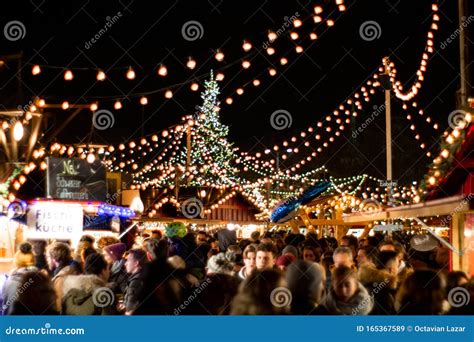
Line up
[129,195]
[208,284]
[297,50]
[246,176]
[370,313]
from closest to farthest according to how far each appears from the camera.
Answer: [370,313] < [208,284] < [297,50] < [129,195] < [246,176]

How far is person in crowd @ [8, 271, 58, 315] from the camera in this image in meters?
5.61

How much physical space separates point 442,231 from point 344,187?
48.4ft

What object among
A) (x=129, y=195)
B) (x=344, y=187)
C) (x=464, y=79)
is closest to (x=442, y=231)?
(x=344, y=187)

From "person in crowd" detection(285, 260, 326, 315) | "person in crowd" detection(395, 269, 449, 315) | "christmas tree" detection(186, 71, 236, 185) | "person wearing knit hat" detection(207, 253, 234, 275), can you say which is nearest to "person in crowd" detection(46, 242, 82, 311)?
"person wearing knit hat" detection(207, 253, 234, 275)

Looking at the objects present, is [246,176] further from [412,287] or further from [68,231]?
[412,287]

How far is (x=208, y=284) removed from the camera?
6.55 meters

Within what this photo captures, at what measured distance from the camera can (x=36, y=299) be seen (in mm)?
5637

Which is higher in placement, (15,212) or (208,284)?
(15,212)

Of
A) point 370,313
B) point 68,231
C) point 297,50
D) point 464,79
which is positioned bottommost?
point 370,313

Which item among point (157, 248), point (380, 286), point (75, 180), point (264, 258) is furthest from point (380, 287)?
point (75, 180)

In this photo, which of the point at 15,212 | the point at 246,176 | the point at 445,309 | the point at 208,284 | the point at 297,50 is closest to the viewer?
the point at 445,309

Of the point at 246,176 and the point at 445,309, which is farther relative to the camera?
the point at 246,176

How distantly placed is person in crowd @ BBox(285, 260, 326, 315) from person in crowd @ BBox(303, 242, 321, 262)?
389 cm

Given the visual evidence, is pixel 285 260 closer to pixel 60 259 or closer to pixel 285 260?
pixel 285 260
